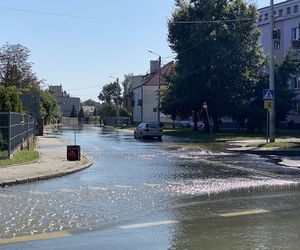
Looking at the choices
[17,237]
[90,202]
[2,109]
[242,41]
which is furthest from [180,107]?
[17,237]

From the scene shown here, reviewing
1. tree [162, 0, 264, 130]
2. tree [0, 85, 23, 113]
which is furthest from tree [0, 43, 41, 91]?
tree [0, 85, 23, 113]

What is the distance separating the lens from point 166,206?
1140 cm

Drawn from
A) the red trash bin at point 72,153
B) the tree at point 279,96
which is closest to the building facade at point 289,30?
the tree at point 279,96

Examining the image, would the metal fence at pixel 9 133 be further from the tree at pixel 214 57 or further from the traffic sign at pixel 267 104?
the tree at pixel 214 57

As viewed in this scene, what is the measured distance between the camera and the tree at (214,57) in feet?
181

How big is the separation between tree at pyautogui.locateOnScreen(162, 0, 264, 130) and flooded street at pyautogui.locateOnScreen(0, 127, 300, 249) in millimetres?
36791

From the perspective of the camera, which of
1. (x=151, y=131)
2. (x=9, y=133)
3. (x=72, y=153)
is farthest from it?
(x=151, y=131)

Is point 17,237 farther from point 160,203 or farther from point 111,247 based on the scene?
point 160,203

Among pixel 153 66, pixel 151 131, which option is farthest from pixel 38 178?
pixel 153 66

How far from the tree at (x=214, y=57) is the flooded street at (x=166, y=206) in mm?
36791

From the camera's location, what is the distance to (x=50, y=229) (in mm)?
9055

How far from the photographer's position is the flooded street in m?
8.59

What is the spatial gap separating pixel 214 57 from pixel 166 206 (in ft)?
147

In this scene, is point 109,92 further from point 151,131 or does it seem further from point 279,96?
point 151,131
